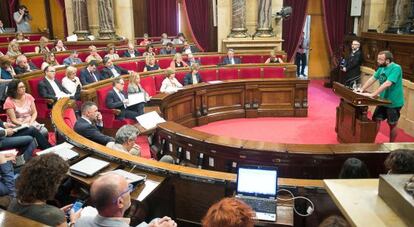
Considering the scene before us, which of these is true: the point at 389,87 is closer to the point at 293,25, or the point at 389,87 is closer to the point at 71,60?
the point at 71,60

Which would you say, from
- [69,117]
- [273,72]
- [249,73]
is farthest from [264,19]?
[69,117]

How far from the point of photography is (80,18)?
10.9m

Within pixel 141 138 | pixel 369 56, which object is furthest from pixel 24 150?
Answer: pixel 369 56

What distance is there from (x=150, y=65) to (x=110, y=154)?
18.2 feet

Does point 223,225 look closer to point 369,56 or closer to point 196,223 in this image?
point 196,223

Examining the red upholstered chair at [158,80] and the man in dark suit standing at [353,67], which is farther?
the man in dark suit standing at [353,67]

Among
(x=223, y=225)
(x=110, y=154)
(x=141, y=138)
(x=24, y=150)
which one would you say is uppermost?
(x=223, y=225)

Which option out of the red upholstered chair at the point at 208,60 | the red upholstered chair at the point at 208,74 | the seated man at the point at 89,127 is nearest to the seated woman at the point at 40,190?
the seated man at the point at 89,127

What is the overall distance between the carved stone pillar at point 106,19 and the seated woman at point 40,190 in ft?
29.6

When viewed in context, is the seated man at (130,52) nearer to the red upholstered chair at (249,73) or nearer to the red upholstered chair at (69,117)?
the red upholstered chair at (249,73)

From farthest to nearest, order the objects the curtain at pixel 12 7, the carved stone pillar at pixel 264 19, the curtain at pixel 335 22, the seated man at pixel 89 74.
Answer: the curtain at pixel 12 7 < the curtain at pixel 335 22 < the carved stone pillar at pixel 264 19 < the seated man at pixel 89 74

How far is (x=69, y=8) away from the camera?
1134cm

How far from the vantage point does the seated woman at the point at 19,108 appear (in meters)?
4.44

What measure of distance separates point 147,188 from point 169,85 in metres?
4.39
